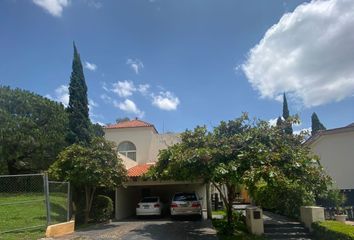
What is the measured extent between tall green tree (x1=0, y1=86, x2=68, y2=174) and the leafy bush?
9.99 meters

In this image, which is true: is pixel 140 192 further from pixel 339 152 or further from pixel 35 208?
pixel 339 152

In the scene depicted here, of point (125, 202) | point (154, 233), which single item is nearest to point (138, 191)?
point (125, 202)

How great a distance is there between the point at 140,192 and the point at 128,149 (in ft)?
12.1

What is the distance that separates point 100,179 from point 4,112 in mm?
14366

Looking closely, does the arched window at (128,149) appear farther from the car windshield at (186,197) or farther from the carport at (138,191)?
the car windshield at (186,197)

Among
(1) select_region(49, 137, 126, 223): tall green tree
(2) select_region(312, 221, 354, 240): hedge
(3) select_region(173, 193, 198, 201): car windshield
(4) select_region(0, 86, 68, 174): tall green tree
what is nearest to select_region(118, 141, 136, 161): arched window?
(4) select_region(0, 86, 68, 174): tall green tree

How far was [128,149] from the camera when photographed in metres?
30.9

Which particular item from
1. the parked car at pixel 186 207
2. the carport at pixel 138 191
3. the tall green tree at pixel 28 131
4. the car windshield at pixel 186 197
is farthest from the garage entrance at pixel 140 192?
the tall green tree at pixel 28 131

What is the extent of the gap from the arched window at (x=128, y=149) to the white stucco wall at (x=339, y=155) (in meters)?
14.2

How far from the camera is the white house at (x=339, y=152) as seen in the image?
23859 millimetres

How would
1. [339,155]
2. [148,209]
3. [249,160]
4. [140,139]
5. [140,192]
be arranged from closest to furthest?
[249,160] < [148,209] < [339,155] < [140,192] < [140,139]

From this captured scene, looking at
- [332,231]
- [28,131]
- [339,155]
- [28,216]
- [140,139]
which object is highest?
[28,131]

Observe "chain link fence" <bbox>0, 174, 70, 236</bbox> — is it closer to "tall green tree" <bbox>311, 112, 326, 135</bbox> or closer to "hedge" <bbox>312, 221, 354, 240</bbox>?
"hedge" <bbox>312, 221, 354, 240</bbox>

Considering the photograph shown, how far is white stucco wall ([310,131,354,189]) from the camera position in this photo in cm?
2388
